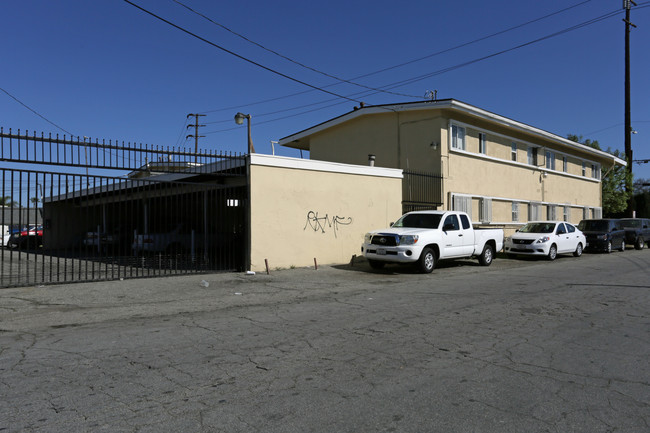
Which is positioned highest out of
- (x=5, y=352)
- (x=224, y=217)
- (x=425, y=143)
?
(x=425, y=143)

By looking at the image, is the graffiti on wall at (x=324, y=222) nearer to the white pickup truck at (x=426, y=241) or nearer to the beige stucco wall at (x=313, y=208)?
the beige stucco wall at (x=313, y=208)

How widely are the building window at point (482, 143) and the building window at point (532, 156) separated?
4.98 meters

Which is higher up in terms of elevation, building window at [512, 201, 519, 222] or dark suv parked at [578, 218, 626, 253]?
building window at [512, 201, 519, 222]

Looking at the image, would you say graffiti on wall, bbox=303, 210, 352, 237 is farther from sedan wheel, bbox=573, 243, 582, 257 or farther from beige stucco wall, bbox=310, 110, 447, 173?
sedan wheel, bbox=573, 243, 582, 257

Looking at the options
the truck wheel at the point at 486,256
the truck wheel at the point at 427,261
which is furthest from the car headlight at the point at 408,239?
the truck wheel at the point at 486,256

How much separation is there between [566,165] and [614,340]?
86.1 ft

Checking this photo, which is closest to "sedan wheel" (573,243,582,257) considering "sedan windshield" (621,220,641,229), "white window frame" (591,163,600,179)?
"sedan windshield" (621,220,641,229)

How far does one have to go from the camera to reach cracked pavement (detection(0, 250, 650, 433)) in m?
3.58

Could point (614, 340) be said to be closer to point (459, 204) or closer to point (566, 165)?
point (459, 204)

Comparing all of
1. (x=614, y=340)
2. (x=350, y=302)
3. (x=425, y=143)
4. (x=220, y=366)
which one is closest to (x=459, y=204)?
(x=425, y=143)

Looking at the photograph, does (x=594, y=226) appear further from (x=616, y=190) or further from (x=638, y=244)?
(x=616, y=190)

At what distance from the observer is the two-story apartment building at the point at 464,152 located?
19547 millimetres

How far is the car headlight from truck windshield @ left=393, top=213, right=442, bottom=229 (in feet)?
3.92

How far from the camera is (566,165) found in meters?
29.0
